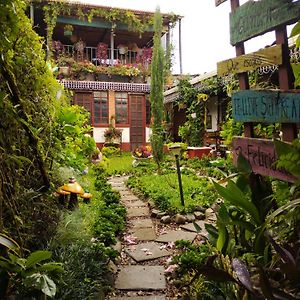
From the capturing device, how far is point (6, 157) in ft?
6.83

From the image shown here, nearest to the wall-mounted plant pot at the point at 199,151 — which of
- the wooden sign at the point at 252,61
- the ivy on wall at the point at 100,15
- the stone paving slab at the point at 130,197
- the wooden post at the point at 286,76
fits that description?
the stone paving slab at the point at 130,197

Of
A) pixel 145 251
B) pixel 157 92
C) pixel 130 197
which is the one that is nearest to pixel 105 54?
pixel 157 92

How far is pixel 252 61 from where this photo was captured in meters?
2.21

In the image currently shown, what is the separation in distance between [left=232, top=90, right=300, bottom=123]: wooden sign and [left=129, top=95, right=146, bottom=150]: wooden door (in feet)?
42.8

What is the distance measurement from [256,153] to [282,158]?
2.35ft

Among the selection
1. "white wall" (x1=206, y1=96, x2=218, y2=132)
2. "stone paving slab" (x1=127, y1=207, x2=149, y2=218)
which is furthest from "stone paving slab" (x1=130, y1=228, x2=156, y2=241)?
"white wall" (x1=206, y1=96, x2=218, y2=132)

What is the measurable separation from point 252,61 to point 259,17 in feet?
0.89

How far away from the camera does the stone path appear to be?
8.49 ft

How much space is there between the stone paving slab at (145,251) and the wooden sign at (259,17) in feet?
7.03

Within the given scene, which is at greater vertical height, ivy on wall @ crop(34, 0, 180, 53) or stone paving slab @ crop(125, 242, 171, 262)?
ivy on wall @ crop(34, 0, 180, 53)

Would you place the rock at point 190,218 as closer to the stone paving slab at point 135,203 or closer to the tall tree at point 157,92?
the stone paving slab at point 135,203

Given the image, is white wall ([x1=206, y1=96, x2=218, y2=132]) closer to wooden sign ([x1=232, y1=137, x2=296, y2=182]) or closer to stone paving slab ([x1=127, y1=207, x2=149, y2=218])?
stone paving slab ([x1=127, y1=207, x2=149, y2=218])

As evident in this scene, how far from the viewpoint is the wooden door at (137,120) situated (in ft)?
50.4

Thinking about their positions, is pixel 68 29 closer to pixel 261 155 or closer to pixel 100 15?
pixel 100 15
